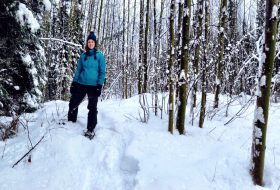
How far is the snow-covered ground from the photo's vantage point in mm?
4695

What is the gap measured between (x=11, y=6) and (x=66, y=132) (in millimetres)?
2534

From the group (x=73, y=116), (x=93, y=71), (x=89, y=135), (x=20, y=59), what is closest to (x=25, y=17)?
(x=20, y=59)

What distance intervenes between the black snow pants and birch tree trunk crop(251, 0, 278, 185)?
3.16m

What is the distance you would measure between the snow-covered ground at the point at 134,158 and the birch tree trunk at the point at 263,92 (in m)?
0.24

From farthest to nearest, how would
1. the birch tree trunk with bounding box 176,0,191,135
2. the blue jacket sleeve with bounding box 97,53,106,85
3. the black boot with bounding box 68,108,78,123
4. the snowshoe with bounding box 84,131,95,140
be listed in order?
the black boot with bounding box 68,108,78,123 → the blue jacket sleeve with bounding box 97,53,106,85 → the snowshoe with bounding box 84,131,95,140 → the birch tree trunk with bounding box 176,0,191,135

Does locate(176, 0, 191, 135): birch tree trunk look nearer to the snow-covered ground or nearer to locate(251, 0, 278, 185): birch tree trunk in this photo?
the snow-covered ground

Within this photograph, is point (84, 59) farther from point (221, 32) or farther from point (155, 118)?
point (221, 32)

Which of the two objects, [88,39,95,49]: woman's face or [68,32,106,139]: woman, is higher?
[88,39,95,49]: woman's face

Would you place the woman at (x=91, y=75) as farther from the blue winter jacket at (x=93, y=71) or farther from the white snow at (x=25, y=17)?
the white snow at (x=25, y=17)

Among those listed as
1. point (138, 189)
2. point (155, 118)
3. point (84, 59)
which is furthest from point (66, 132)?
point (138, 189)

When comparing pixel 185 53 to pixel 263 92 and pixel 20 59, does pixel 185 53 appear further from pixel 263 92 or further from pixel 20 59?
pixel 20 59

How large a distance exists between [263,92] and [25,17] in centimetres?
456

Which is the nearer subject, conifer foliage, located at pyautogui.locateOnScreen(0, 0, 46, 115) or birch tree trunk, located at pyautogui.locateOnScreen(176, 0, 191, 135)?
birch tree trunk, located at pyautogui.locateOnScreen(176, 0, 191, 135)

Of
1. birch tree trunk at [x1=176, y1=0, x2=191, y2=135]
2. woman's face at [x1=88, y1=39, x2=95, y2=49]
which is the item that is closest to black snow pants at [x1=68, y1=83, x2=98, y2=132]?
woman's face at [x1=88, y1=39, x2=95, y2=49]
